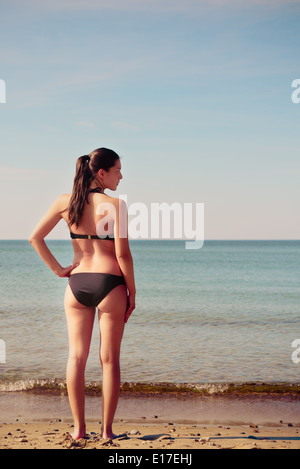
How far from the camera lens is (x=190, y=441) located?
3.79 m

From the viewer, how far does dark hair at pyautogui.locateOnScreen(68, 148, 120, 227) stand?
3.47 metres

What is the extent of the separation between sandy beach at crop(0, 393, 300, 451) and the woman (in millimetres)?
428

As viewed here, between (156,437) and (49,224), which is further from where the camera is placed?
(156,437)

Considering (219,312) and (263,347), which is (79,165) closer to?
(263,347)

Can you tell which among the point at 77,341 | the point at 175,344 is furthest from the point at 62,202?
the point at 175,344

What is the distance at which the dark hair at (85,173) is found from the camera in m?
3.47

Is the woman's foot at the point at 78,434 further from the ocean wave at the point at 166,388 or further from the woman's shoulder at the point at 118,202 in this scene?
the ocean wave at the point at 166,388

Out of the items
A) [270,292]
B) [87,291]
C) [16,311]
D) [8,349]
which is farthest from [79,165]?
[270,292]

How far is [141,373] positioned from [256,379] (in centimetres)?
151

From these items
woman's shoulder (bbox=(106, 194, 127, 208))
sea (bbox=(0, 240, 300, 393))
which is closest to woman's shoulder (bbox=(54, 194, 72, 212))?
woman's shoulder (bbox=(106, 194, 127, 208))

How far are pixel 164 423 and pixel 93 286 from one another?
6.40 ft

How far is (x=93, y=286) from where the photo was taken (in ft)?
11.3

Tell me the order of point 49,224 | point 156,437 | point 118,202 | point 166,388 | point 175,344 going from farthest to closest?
1. point 175,344
2. point 166,388
3. point 156,437
4. point 49,224
5. point 118,202

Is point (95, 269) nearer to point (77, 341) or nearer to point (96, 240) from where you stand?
point (96, 240)
